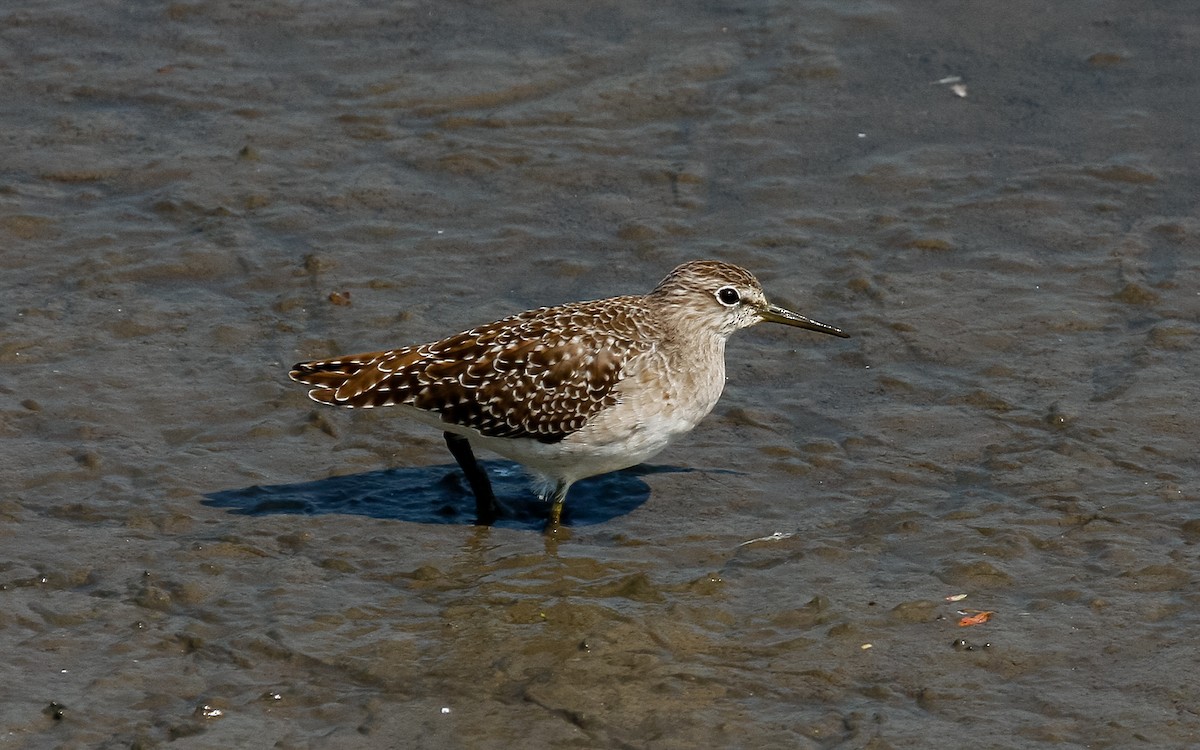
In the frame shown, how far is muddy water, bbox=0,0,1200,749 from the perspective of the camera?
8.07 meters

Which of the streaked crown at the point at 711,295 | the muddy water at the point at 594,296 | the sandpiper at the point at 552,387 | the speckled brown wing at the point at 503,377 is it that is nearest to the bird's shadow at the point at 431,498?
the muddy water at the point at 594,296

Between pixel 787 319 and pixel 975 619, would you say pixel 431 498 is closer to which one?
pixel 787 319

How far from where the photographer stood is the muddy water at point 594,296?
807 cm

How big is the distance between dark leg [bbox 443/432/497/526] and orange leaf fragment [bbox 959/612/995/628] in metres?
2.90

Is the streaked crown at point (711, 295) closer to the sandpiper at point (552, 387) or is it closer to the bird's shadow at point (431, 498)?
the sandpiper at point (552, 387)

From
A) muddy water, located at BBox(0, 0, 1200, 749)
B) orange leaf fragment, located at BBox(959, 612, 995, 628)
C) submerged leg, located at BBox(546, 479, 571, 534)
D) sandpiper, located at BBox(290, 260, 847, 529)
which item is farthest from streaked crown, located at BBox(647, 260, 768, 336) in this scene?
orange leaf fragment, located at BBox(959, 612, 995, 628)

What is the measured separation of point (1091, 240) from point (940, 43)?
11.3ft

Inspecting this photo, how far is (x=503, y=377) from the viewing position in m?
9.41

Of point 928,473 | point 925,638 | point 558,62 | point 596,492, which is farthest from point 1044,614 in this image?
point 558,62

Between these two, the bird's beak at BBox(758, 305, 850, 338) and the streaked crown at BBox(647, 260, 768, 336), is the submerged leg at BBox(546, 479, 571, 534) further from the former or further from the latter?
the bird's beak at BBox(758, 305, 850, 338)

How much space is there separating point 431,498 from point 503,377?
1.03 meters

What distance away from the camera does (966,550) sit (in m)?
9.20

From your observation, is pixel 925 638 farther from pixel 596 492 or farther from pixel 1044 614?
pixel 596 492

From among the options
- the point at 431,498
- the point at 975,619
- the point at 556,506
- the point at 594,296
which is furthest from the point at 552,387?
the point at 975,619
